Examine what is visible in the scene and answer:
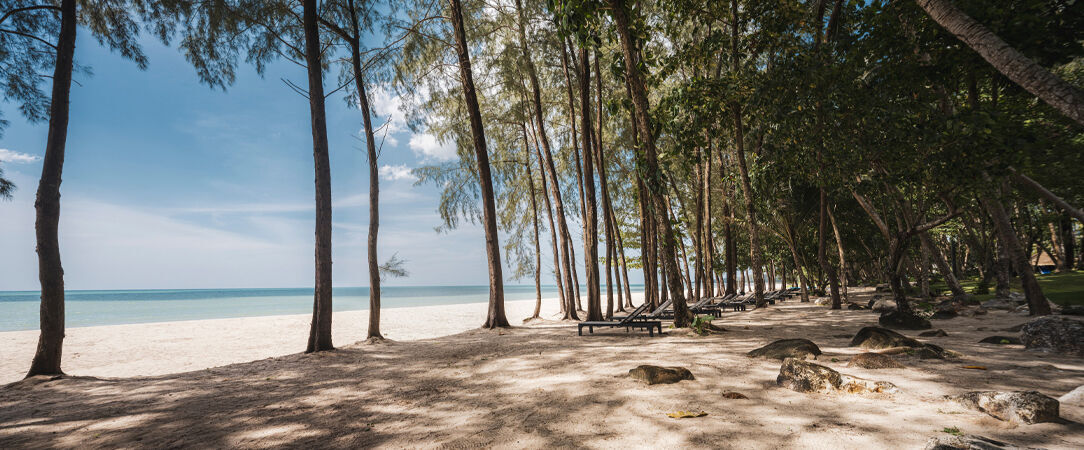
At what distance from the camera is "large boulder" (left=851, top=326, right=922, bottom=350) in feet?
17.0

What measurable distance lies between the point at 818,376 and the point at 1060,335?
12.1ft

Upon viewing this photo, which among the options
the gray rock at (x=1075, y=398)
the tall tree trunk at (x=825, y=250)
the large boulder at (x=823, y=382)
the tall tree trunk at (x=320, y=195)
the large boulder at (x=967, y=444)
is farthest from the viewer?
the tall tree trunk at (x=825, y=250)

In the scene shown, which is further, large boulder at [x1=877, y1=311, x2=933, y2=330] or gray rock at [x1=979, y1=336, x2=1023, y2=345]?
large boulder at [x1=877, y1=311, x2=933, y2=330]

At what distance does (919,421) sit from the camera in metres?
2.90

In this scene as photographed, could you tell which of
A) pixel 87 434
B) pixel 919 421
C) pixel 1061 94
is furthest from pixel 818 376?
pixel 87 434

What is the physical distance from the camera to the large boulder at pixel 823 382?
3.65m

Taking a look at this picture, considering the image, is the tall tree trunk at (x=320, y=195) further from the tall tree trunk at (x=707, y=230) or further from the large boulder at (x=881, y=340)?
the tall tree trunk at (x=707, y=230)

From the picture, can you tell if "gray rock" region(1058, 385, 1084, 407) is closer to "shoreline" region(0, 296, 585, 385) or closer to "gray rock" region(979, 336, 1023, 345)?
"gray rock" region(979, 336, 1023, 345)

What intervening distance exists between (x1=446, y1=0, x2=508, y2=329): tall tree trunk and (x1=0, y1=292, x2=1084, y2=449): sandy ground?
397 centimetres

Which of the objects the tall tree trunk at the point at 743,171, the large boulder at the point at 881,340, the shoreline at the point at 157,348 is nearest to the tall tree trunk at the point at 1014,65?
the large boulder at the point at 881,340

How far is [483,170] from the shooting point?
36.9 ft

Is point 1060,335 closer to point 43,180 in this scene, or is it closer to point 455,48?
point 455,48

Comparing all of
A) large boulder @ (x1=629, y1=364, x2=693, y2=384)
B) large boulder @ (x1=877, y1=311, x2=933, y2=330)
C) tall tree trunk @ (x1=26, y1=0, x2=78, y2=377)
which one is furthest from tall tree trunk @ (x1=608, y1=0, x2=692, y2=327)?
tall tree trunk @ (x1=26, y1=0, x2=78, y2=377)

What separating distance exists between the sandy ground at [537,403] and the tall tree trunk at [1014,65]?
2.36m
